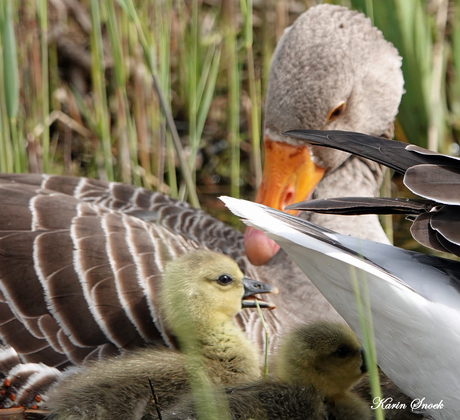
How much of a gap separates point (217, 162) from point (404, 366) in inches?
131

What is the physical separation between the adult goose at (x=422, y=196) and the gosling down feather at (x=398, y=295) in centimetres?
10

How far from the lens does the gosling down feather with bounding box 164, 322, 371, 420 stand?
2.06 metres

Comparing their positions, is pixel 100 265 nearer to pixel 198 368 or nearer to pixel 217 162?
pixel 198 368

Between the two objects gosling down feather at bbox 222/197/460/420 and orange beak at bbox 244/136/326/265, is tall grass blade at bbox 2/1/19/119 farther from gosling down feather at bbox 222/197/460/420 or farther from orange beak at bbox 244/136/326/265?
gosling down feather at bbox 222/197/460/420

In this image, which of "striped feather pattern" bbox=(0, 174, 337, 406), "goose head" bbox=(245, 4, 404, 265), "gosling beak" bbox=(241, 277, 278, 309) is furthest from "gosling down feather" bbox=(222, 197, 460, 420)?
"goose head" bbox=(245, 4, 404, 265)

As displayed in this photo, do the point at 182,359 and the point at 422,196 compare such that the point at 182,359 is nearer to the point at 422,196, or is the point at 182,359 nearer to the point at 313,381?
the point at 313,381

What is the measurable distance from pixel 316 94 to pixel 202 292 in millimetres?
1036

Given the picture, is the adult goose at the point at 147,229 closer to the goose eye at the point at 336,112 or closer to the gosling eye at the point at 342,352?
the goose eye at the point at 336,112

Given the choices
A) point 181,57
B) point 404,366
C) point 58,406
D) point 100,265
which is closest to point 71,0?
point 181,57

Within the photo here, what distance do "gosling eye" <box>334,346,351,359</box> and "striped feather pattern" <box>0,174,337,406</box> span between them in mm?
517

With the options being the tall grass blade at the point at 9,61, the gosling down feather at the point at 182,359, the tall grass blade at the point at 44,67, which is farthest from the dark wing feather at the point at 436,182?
the tall grass blade at the point at 44,67

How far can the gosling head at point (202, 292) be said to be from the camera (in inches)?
95.2

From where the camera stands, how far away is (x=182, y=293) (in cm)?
243

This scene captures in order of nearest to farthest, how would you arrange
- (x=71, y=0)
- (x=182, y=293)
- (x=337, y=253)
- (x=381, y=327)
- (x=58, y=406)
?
(x=337, y=253) < (x=381, y=327) < (x=58, y=406) < (x=182, y=293) < (x=71, y=0)
